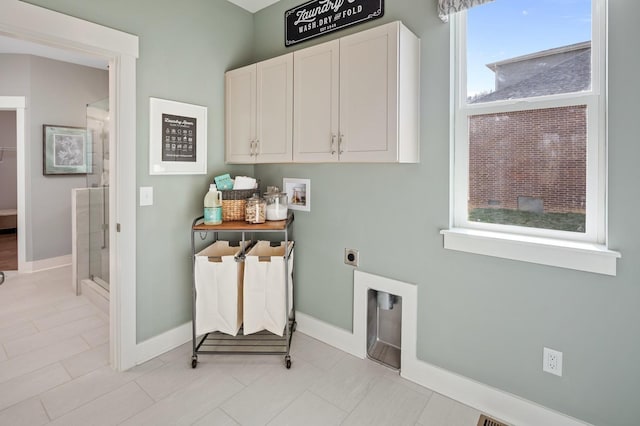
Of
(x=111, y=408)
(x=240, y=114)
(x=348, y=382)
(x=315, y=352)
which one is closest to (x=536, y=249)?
(x=348, y=382)

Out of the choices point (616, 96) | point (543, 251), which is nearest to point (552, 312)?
point (543, 251)

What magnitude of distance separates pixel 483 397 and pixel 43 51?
5550mm

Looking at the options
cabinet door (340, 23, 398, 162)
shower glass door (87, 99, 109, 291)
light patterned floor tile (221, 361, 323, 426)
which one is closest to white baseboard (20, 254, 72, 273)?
shower glass door (87, 99, 109, 291)

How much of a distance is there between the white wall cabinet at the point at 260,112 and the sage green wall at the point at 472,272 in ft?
Answer: 1.06

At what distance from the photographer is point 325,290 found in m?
2.57

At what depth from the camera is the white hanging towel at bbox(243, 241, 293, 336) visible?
2.30 meters

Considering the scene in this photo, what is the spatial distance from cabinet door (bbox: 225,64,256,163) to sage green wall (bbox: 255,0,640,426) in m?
0.36

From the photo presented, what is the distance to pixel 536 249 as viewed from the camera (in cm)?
165

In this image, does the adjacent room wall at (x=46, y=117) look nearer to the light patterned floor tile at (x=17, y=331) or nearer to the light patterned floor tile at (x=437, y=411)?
the light patterned floor tile at (x=17, y=331)

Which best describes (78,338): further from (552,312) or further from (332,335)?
(552,312)

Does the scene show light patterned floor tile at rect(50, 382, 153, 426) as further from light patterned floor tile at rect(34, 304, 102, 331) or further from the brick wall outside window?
the brick wall outside window

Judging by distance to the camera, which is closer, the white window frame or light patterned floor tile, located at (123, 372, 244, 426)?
the white window frame

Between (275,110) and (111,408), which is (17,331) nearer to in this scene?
(111,408)

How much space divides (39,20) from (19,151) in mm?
3305
